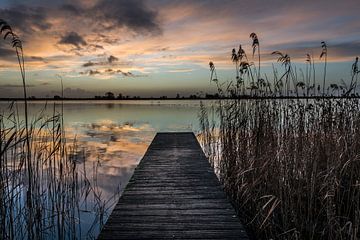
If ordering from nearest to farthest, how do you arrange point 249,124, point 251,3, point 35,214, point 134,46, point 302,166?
point 35,214 < point 302,166 < point 249,124 < point 251,3 < point 134,46

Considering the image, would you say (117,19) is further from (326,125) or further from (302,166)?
(302,166)

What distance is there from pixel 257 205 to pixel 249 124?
1717 millimetres

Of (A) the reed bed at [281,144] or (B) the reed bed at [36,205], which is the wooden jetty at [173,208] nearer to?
(A) the reed bed at [281,144]

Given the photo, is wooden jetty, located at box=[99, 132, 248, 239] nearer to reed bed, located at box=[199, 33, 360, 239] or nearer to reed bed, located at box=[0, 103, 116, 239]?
reed bed, located at box=[199, 33, 360, 239]

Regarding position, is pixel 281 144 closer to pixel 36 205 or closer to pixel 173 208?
pixel 173 208

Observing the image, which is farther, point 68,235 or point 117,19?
point 117,19

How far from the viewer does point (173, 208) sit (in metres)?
2.96

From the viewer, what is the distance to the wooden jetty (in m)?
2.40

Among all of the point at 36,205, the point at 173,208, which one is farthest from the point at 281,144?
the point at 36,205

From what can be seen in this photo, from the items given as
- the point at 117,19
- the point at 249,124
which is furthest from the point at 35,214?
the point at 117,19

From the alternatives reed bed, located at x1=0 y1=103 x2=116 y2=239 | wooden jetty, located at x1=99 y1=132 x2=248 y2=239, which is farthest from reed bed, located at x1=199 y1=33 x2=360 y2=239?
reed bed, located at x1=0 y1=103 x2=116 y2=239

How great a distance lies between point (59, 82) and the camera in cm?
390

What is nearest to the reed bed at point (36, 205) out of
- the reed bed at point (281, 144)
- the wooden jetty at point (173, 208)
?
the wooden jetty at point (173, 208)

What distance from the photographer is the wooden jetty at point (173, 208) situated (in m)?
2.40
